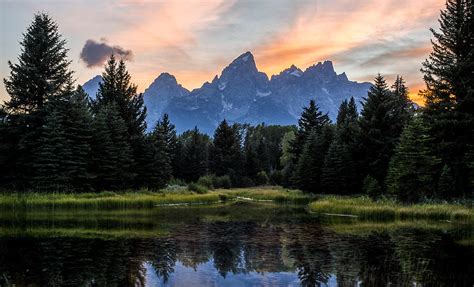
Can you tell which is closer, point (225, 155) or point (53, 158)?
point (53, 158)

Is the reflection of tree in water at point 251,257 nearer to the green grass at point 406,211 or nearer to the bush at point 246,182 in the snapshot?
the green grass at point 406,211

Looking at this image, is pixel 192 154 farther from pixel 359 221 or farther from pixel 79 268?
pixel 79 268

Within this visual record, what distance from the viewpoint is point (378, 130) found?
52.4 m

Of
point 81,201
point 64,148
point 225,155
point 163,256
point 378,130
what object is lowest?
point 163,256

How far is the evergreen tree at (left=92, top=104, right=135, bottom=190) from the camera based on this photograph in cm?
4516

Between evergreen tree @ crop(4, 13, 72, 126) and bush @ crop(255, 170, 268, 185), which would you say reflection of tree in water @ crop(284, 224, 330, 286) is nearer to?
evergreen tree @ crop(4, 13, 72, 126)

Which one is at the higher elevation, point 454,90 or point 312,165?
point 454,90

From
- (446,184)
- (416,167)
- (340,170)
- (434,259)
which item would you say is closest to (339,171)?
(340,170)

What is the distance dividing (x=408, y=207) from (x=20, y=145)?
32.4m

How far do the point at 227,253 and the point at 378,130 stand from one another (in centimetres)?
3820

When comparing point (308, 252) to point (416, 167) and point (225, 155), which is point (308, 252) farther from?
point (225, 155)

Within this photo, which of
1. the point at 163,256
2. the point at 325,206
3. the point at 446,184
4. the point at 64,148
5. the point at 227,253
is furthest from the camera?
the point at 325,206

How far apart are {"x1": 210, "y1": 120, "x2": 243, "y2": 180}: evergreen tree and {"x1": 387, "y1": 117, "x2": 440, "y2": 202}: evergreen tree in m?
54.7

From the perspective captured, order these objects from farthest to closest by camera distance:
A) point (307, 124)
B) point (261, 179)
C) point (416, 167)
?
1. point (261, 179)
2. point (307, 124)
3. point (416, 167)
